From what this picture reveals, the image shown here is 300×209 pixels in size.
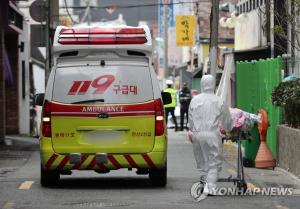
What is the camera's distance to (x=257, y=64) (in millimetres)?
20891

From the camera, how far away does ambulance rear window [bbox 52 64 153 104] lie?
13.9m

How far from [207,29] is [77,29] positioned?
38.9 meters

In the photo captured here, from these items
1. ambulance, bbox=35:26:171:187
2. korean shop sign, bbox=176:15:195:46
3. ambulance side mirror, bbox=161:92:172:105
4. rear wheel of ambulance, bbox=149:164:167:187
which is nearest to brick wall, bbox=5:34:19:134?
ambulance side mirror, bbox=161:92:172:105

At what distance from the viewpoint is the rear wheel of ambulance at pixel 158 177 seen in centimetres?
1423

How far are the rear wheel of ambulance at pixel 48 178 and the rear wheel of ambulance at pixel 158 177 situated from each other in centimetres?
147

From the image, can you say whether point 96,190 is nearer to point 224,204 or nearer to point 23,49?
point 224,204

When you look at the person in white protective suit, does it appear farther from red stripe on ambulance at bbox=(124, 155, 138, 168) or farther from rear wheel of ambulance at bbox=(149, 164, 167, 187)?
rear wheel of ambulance at bbox=(149, 164, 167, 187)

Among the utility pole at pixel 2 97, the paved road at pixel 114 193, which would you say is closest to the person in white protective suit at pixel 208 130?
the paved road at pixel 114 193

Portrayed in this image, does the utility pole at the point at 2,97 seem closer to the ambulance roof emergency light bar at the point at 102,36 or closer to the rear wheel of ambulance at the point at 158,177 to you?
the ambulance roof emergency light bar at the point at 102,36

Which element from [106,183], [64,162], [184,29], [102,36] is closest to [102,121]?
[64,162]

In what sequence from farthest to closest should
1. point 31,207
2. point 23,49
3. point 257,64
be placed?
point 23,49
point 257,64
point 31,207

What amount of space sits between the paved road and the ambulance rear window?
4.51 ft

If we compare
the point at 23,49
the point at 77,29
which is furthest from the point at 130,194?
the point at 23,49

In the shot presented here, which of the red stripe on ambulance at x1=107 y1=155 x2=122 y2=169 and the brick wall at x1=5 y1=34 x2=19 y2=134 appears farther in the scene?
the brick wall at x1=5 y1=34 x2=19 y2=134
